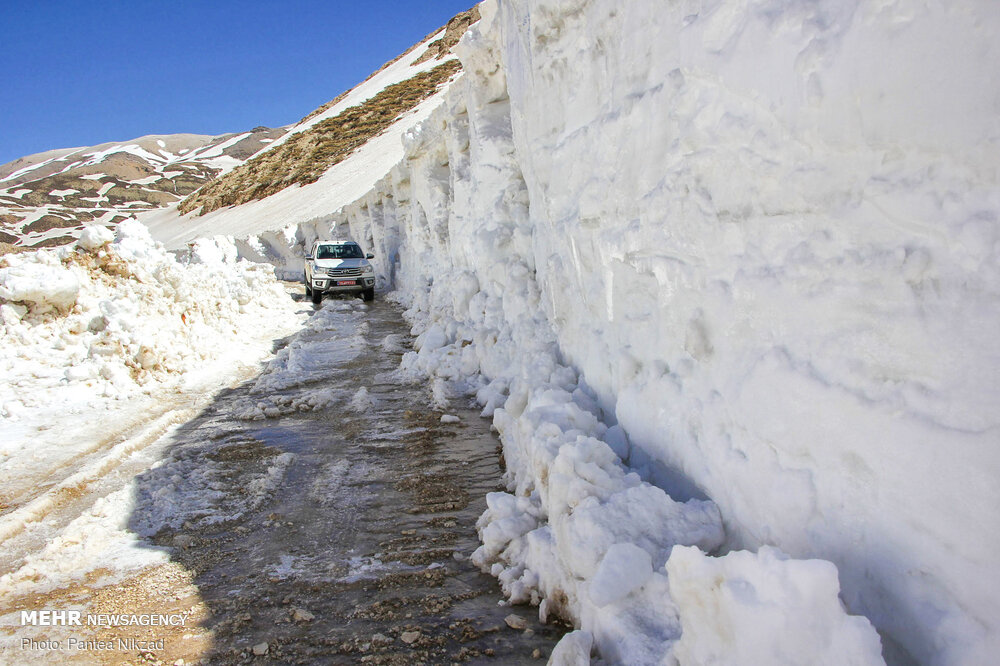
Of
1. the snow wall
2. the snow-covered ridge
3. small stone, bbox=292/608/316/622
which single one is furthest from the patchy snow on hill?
small stone, bbox=292/608/316/622

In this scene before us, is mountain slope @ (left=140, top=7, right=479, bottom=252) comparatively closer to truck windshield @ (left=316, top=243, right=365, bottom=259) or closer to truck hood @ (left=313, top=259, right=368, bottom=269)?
truck windshield @ (left=316, top=243, right=365, bottom=259)

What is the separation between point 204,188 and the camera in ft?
176

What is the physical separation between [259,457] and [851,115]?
526cm

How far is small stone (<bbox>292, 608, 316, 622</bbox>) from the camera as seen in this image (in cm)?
323

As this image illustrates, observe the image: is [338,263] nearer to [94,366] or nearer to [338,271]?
[338,271]

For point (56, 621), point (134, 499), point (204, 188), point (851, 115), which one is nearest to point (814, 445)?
point (851, 115)

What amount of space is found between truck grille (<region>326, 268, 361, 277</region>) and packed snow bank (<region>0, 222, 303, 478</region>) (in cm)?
628

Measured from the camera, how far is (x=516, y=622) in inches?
122

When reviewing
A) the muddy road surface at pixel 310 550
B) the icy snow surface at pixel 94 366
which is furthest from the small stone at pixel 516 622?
the icy snow surface at pixel 94 366

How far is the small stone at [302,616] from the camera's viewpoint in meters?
3.23

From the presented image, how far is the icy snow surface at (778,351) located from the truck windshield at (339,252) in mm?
13976

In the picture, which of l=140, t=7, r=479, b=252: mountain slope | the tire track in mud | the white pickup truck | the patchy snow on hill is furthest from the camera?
l=140, t=7, r=479, b=252: mountain slope

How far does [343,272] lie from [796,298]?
1590cm

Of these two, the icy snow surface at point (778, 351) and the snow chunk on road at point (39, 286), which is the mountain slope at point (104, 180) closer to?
the snow chunk on road at point (39, 286)
